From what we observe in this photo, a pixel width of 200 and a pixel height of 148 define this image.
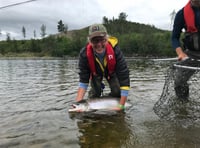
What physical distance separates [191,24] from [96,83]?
114 inches

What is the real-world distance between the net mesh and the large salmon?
1132 mm

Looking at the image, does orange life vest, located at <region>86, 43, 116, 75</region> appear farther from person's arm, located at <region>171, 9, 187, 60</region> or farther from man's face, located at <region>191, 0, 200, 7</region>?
man's face, located at <region>191, 0, 200, 7</region>

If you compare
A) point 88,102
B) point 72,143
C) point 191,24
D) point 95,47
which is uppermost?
point 191,24

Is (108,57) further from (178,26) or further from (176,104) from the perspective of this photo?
(176,104)

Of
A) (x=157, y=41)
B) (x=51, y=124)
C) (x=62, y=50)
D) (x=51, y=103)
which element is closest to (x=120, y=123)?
(x=51, y=124)

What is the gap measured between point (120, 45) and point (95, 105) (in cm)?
13323

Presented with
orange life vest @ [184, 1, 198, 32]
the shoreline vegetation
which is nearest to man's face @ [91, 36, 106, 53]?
orange life vest @ [184, 1, 198, 32]

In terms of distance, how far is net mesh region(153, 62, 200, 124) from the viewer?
654 cm

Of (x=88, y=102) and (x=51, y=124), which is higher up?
(x=88, y=102)

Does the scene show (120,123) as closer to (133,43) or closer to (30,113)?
(30,113)

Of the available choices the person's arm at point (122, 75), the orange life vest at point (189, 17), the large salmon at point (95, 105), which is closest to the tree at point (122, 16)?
the orange life vest at point (189, 17)

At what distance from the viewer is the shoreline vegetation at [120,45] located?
130 m

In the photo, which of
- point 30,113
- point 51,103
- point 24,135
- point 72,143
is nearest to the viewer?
point 72,143

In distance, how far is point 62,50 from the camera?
148875 millimetres
